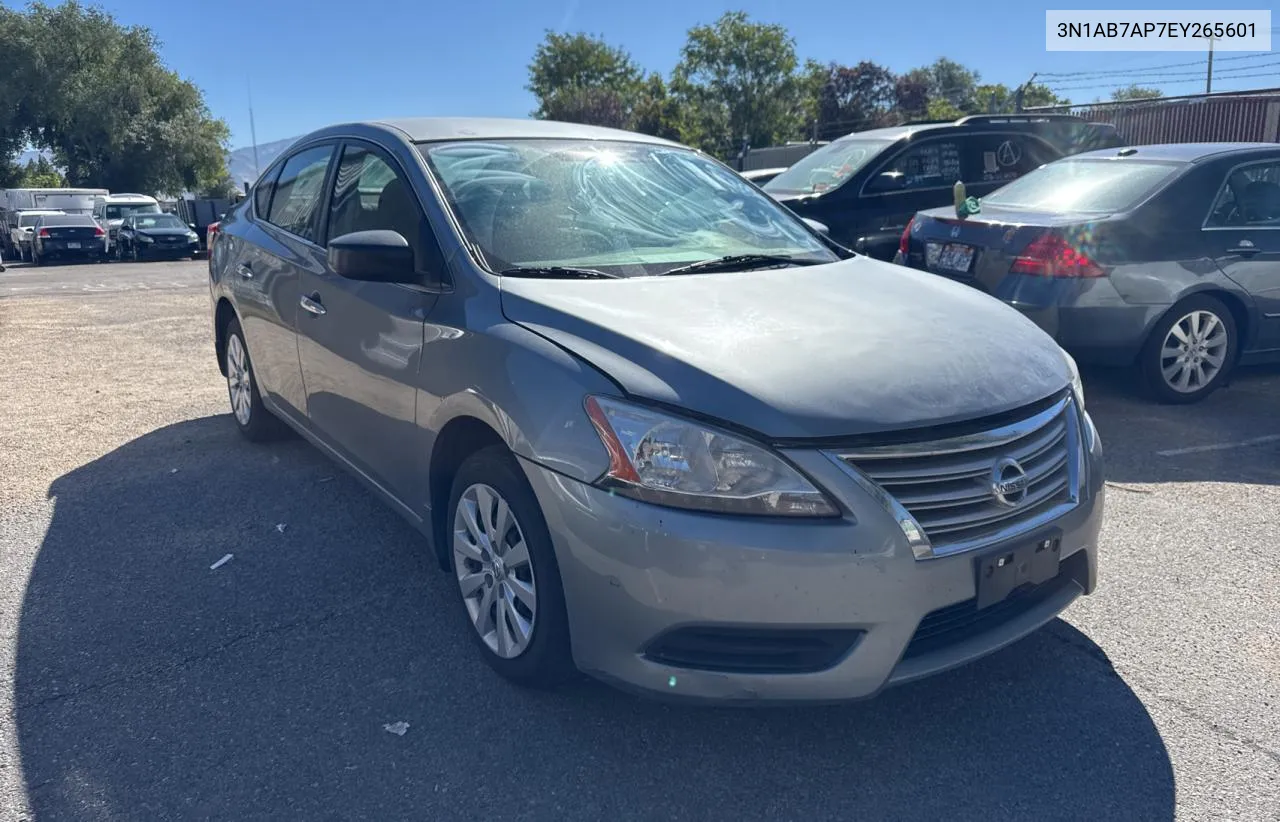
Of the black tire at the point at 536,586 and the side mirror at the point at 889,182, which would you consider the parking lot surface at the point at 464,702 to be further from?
the side mirror at the point at 889,182

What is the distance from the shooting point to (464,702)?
287 centimetres

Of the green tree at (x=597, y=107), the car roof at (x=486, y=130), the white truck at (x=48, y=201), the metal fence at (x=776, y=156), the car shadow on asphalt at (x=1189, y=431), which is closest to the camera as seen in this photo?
the car roof at (x=486, y=130)

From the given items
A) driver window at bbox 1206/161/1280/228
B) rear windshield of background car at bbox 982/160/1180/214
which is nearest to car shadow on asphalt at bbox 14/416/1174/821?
rear windshield of background car at bbox 982/160/1180/214

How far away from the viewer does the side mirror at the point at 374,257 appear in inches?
123

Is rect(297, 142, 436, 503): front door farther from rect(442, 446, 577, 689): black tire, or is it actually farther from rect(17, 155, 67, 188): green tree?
rect(17, 155, 67, 188): green tree

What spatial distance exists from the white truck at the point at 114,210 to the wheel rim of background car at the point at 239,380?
25.4 meters

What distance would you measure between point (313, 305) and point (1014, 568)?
287cm

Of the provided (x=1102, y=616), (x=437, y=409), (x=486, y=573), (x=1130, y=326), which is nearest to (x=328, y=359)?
(x=437, y=409)

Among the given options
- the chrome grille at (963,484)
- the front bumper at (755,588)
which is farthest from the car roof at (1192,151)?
the front bumper at (755,588)

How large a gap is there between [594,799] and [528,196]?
2056 mm

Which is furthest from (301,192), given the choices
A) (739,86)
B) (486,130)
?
(739,86)

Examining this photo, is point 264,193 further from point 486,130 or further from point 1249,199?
point 1249,199

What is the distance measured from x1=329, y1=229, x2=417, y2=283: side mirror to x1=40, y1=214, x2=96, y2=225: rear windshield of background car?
90.9 ft

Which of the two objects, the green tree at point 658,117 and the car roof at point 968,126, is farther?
the green tree at point 658,117
